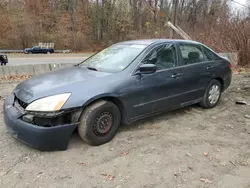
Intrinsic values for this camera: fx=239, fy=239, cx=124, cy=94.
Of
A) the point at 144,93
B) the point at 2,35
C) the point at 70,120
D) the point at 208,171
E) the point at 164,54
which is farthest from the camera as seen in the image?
the point at 2,35

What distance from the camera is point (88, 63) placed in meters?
4.54

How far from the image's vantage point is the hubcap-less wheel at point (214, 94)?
5278 millimetres

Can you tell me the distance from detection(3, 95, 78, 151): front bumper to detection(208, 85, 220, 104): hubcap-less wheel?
3.29 meters

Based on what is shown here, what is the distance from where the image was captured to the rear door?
4652 millimetres

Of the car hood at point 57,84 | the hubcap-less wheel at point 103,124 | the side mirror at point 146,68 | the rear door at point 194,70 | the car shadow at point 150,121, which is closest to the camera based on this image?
the car hood at point 57,84

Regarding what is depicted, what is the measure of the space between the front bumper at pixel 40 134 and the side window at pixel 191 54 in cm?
262

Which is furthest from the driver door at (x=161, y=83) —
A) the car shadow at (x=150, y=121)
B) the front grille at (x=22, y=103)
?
the front grille at (x=22, y=103)

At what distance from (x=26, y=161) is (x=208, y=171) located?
2.33m

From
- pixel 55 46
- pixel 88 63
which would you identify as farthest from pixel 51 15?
pixel 88 63

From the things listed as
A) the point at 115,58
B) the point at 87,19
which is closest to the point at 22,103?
the point at 115,58

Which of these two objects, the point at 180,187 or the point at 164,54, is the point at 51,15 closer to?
the point at 164,54

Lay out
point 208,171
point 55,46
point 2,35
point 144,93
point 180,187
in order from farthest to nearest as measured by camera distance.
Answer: point 55,46 < point 2,35 < point 144,93 < point 208,171 < point 180,187

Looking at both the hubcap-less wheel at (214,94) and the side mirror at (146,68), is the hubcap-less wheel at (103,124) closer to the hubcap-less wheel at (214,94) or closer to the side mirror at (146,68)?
the side mirror at (146,68)

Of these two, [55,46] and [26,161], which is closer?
[26,161]
